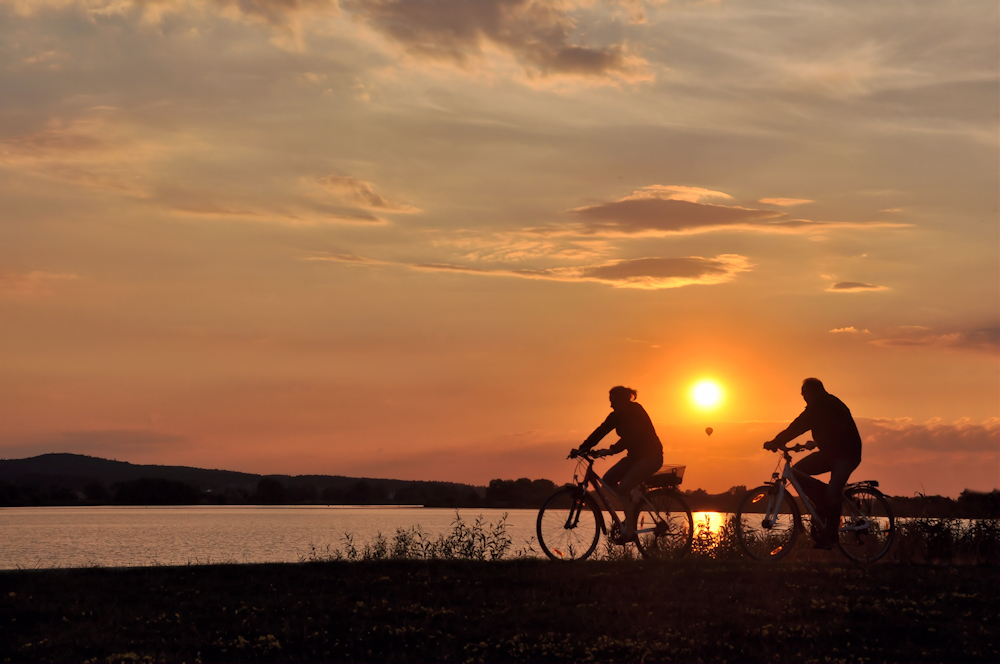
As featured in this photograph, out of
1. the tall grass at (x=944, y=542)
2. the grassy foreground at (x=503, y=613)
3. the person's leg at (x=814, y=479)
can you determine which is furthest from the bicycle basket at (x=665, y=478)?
the tall grass at (x=944, y=542)

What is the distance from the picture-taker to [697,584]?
1131cm

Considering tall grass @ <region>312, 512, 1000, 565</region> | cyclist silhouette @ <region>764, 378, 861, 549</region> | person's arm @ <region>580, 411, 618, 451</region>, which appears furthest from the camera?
tall grass @ <region>312, 512, 1000, 565</region>

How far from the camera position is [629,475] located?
13266mm

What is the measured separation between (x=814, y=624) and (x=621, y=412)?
430 cm

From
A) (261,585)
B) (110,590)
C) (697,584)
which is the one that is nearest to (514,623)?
(697,584)

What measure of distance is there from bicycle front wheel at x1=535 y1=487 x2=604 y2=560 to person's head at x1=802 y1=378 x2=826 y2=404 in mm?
3437

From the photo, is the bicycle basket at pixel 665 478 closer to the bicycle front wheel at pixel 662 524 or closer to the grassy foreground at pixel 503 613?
the bicycle front wheel at pixel 662 524

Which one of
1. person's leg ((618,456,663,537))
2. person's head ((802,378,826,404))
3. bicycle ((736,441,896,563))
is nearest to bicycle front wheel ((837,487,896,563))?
bicycle ((736,441,896,563))

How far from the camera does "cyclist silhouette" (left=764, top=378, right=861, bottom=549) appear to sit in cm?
1280

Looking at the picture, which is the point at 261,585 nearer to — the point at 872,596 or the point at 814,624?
the point at 814,624

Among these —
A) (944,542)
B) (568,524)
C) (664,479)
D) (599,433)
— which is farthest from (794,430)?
(944,542)

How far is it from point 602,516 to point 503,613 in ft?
11.5

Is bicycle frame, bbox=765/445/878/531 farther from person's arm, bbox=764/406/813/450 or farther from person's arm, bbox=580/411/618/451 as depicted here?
person's arm, bbox=580/411/618/451

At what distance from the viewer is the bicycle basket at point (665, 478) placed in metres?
13.5
